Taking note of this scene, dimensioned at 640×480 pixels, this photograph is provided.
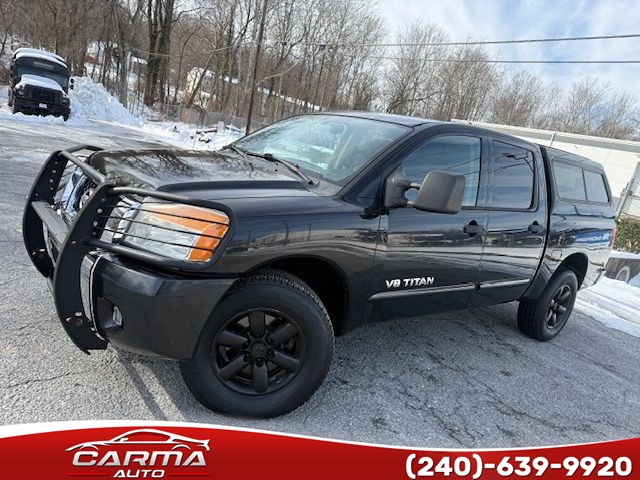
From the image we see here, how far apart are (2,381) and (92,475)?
3.02 ft

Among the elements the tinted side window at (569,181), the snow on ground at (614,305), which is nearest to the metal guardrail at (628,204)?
the snow on ground at (614,305)

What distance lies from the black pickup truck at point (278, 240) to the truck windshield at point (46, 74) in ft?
55.4

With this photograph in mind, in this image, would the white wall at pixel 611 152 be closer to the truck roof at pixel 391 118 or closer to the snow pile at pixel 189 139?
the snow pile at pixel 189 139

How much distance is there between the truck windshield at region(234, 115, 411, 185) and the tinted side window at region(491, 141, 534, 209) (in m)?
0.95

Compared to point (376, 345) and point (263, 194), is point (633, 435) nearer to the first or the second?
point (376, 345)

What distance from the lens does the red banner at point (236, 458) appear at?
6.32 ft

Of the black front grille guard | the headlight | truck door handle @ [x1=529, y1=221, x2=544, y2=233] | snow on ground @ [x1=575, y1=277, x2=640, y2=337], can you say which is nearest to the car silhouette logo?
the black front grille guard

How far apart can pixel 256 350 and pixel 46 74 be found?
18729mm

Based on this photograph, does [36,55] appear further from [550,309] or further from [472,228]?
[550,309]

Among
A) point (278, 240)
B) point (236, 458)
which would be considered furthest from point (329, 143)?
point (236, 458)

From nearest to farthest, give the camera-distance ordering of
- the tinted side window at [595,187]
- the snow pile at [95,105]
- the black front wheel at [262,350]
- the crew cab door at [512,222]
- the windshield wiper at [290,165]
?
the black front wheel at [262,350]
the windshield wiper at [290,165]
the crew cab door at [512,222]
the tinted side window at [595,187]
the snow pile at [95,105]

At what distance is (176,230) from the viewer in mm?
2182

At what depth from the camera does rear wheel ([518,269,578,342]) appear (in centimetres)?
440

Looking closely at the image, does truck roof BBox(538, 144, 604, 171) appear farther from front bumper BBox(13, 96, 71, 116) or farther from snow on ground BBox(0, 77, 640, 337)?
front bumper BBox(13, 96, 71, 116)
